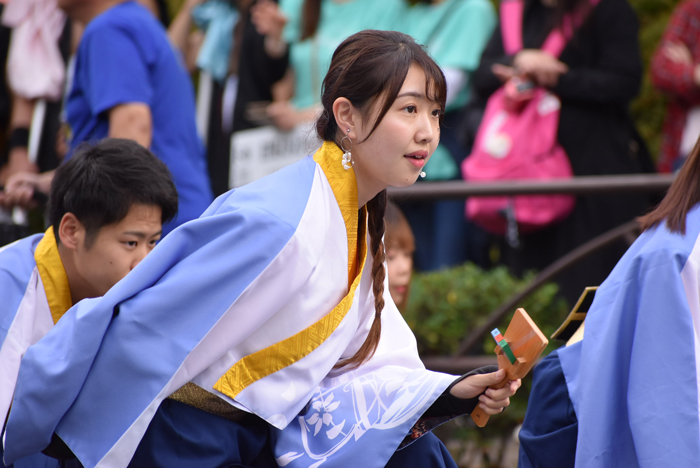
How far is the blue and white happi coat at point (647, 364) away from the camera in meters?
2.39

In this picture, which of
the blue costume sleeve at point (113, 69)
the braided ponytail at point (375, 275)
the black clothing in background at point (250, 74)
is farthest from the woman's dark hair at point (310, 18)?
the braided ponytail at point (375, 275)

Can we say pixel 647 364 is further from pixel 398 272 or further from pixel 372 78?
pixel 398 272

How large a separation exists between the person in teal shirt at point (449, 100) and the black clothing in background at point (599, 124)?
1.23ft

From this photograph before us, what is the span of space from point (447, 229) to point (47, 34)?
7.37 ft

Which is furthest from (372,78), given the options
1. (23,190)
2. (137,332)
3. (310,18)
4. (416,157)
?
(310,18)

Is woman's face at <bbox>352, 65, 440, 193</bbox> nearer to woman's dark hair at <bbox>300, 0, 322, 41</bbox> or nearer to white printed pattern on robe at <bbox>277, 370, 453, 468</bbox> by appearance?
white printed pattern on robe at <bbox>277, 370, 453, 468</bbox>

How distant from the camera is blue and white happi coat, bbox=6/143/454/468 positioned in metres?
2.15

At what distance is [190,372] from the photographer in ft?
7.15

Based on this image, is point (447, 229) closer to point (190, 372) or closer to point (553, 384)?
point (553, 384)

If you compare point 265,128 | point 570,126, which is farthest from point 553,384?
point 265,128

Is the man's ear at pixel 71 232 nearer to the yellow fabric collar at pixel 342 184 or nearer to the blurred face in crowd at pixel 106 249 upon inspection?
the blurred face in crowd at pixel 106 249

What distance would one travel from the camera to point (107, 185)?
8.85 ft

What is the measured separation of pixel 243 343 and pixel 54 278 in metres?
0.73

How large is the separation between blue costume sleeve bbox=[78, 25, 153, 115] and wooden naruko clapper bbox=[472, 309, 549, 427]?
196 centimetres
